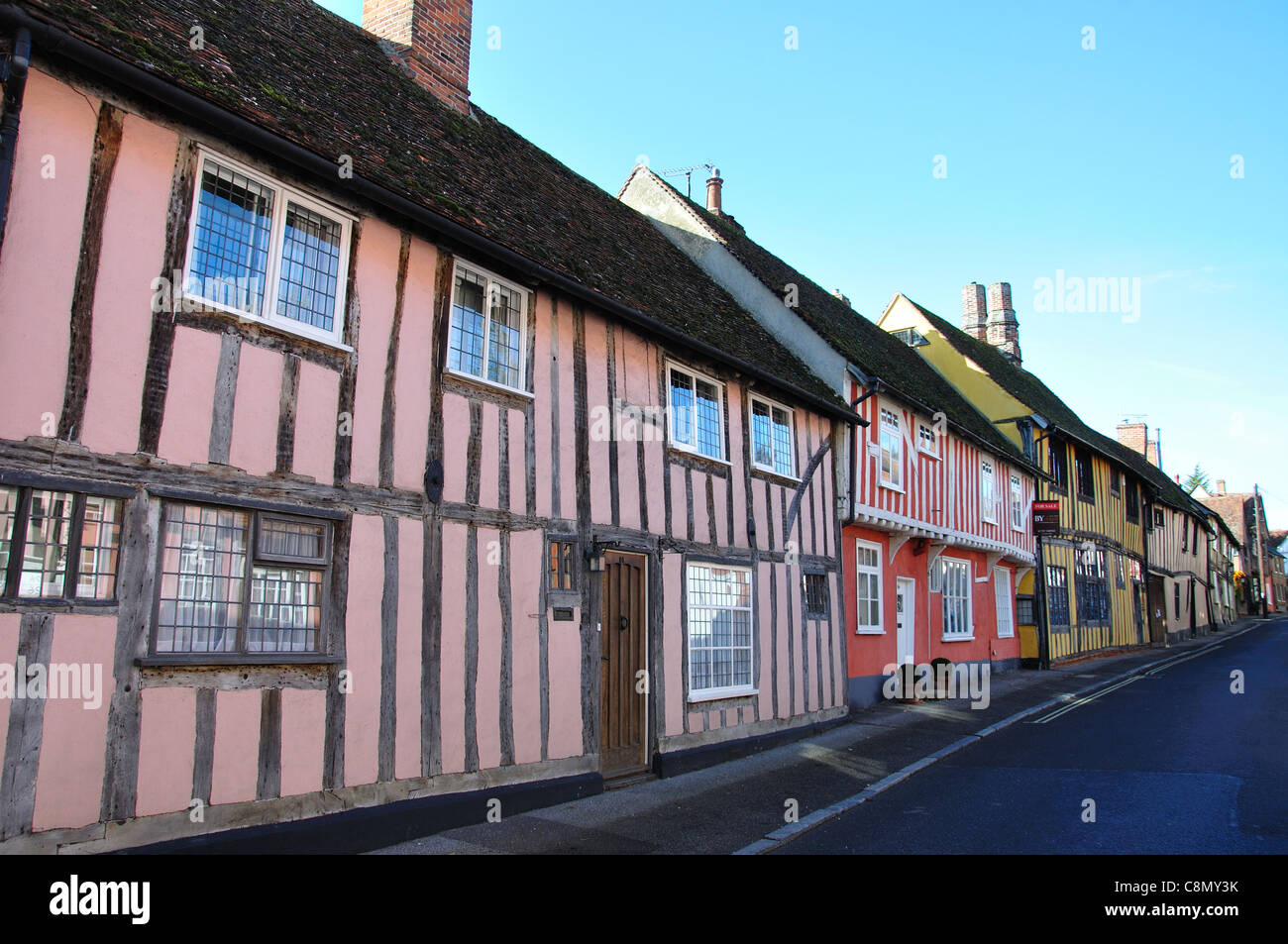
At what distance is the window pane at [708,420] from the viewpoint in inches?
442

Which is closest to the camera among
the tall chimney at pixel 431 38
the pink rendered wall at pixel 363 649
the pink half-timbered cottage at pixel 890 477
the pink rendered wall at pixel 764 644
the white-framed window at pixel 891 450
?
the pink rendered wall at pixel 363 649

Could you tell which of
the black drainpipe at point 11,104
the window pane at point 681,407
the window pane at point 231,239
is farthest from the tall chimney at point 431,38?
the black drainpipe at point 11,104

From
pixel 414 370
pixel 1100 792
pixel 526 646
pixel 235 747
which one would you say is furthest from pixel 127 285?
pixel 1100 792

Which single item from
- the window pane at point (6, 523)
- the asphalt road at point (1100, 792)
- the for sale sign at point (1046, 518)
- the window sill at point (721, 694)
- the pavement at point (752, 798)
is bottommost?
the pavement at point (752, 798)

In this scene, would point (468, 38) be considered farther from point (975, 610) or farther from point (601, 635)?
point (975, 610)

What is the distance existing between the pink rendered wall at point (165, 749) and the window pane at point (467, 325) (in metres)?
3.56

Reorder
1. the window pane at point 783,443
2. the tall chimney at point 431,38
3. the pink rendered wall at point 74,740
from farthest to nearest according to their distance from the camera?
the window pane at point 783,443 → the tall chimney at point 431,38 → the pink rendered wall at point 74,740

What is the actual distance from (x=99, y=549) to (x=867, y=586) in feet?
A: 41.5

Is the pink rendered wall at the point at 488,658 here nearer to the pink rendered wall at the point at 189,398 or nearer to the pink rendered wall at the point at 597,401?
the pink rendered wall at the point at 597,401

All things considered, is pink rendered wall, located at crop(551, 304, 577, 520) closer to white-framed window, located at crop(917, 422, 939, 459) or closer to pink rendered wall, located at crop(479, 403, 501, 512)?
pink rendered wall, located at crop(479, 403, 501, 512)

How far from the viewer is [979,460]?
19891 mm

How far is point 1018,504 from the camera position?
72.7ft

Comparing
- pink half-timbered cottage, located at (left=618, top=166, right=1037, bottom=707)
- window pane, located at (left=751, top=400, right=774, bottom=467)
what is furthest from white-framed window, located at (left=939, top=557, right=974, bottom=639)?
window pane, located at (left=751, top=400, right=774, bottom=467)
